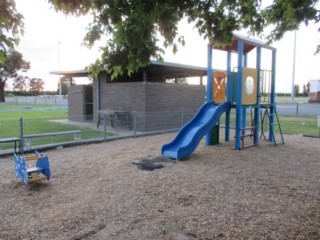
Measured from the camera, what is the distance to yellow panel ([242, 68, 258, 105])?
365 inches

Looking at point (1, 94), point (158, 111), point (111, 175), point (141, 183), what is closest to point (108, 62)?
point (141, 183)

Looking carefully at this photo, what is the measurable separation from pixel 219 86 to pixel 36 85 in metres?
66.0

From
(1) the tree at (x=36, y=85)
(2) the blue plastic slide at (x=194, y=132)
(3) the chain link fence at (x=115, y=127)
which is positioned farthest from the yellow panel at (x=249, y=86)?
(1) the tree at (x=36, y=85)

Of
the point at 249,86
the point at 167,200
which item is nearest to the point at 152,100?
the point at 249,86

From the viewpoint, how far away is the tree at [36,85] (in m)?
65.8

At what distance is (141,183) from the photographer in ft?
18.4

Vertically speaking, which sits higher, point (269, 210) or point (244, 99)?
point (244, 99)

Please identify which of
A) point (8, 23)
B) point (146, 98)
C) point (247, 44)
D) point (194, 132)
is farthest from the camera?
point (146, 98)

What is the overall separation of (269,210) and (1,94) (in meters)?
49.5

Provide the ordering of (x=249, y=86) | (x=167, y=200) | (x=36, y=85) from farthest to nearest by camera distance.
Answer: (x=36, y=85), (x=249, y=86), (x=167, y=200)

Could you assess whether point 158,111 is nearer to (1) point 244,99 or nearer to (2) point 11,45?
(1) point 244,99

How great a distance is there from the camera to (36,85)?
223 ft

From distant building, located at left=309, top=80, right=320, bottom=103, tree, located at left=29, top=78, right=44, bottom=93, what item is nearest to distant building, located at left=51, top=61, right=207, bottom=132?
distant building, located at left=309, top=80, right=320, bottom=103

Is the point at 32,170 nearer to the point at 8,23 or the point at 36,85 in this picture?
the point at 8,23
